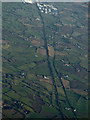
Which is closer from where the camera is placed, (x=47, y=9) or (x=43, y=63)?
(x=43, y=63)

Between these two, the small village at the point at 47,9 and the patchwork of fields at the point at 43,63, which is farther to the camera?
the small village at the point at 47,9

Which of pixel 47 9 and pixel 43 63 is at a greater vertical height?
pixel 47 9

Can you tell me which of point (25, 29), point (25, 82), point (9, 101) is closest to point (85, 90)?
point (25, 82)

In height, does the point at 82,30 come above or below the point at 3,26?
below

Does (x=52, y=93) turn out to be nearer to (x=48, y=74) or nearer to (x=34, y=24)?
(x=48, y=74)
